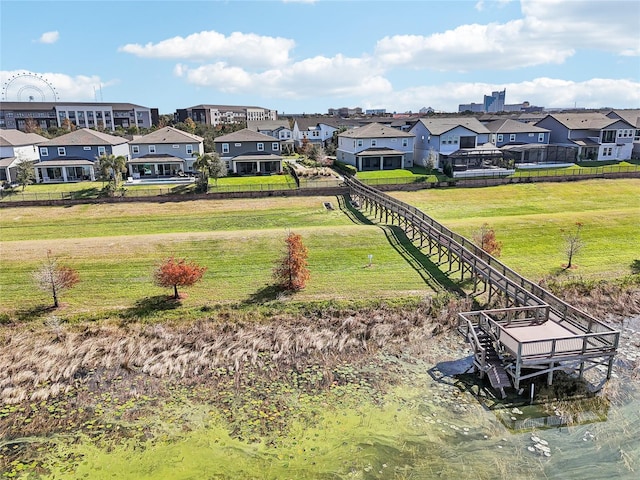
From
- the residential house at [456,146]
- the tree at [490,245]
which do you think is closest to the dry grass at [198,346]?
the tree at [490,245]

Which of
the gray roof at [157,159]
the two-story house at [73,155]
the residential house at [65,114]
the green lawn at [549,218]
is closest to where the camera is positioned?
the green lawn at [549,218]

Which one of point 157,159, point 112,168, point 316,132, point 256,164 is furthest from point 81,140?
point 316,132

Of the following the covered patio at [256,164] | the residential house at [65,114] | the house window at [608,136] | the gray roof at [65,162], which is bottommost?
the covered patio at [256,164]

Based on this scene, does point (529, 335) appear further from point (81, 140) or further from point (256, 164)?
point (81, 140)

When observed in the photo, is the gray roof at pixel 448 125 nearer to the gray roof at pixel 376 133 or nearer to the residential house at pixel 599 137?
the gray roof at pixel 376 133

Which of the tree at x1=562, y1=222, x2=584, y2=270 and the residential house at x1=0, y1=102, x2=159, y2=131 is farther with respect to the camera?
the residential house at x1=0, y1=102, x2=159, y2=131

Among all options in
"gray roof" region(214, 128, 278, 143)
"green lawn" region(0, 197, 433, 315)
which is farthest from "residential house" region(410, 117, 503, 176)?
"green lawn" region(0, 197, 433, 315)

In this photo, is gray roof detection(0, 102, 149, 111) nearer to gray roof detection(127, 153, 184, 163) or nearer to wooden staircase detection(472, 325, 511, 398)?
gray roof detection(127, 153, 184, 163)
